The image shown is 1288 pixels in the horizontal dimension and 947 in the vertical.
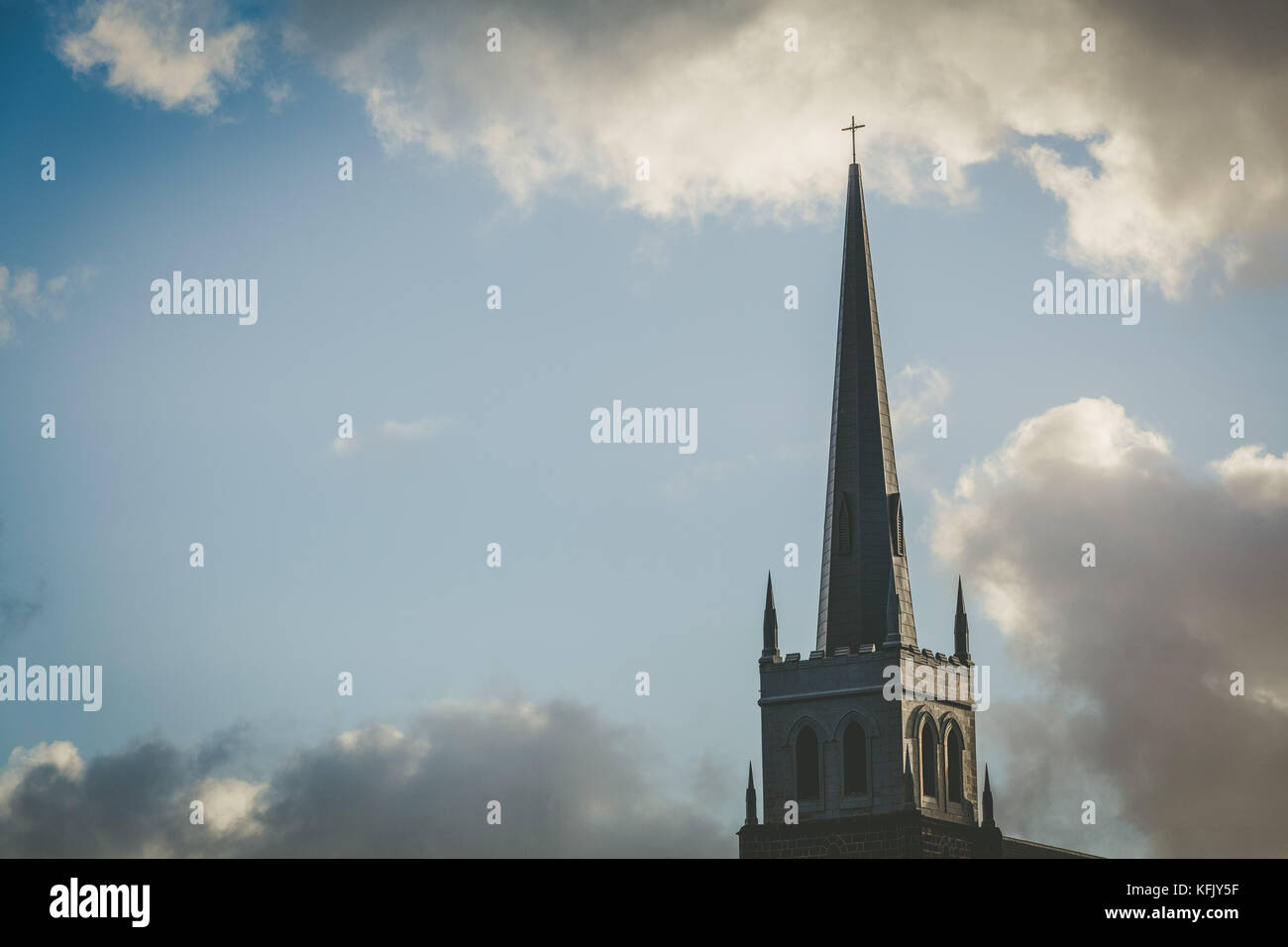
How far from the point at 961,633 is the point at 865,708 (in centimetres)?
934

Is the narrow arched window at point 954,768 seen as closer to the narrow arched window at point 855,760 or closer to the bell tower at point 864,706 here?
the bell tower at point 864,706

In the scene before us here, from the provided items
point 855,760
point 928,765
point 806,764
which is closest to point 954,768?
point 928,765

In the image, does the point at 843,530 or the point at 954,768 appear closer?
the point at 954,768

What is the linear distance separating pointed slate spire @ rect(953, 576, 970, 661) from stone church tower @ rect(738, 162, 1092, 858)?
13cm

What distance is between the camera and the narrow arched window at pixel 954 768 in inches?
4072

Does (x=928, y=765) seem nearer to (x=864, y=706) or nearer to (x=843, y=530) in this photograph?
(x=864, y=706)

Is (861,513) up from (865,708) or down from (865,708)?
up

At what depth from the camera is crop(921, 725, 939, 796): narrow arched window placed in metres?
Result: 102

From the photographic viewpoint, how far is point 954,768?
104m

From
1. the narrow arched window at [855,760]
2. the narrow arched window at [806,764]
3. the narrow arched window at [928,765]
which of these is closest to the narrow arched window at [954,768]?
the narrow arched window at [928,765]

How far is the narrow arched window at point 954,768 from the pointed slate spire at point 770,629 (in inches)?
365
